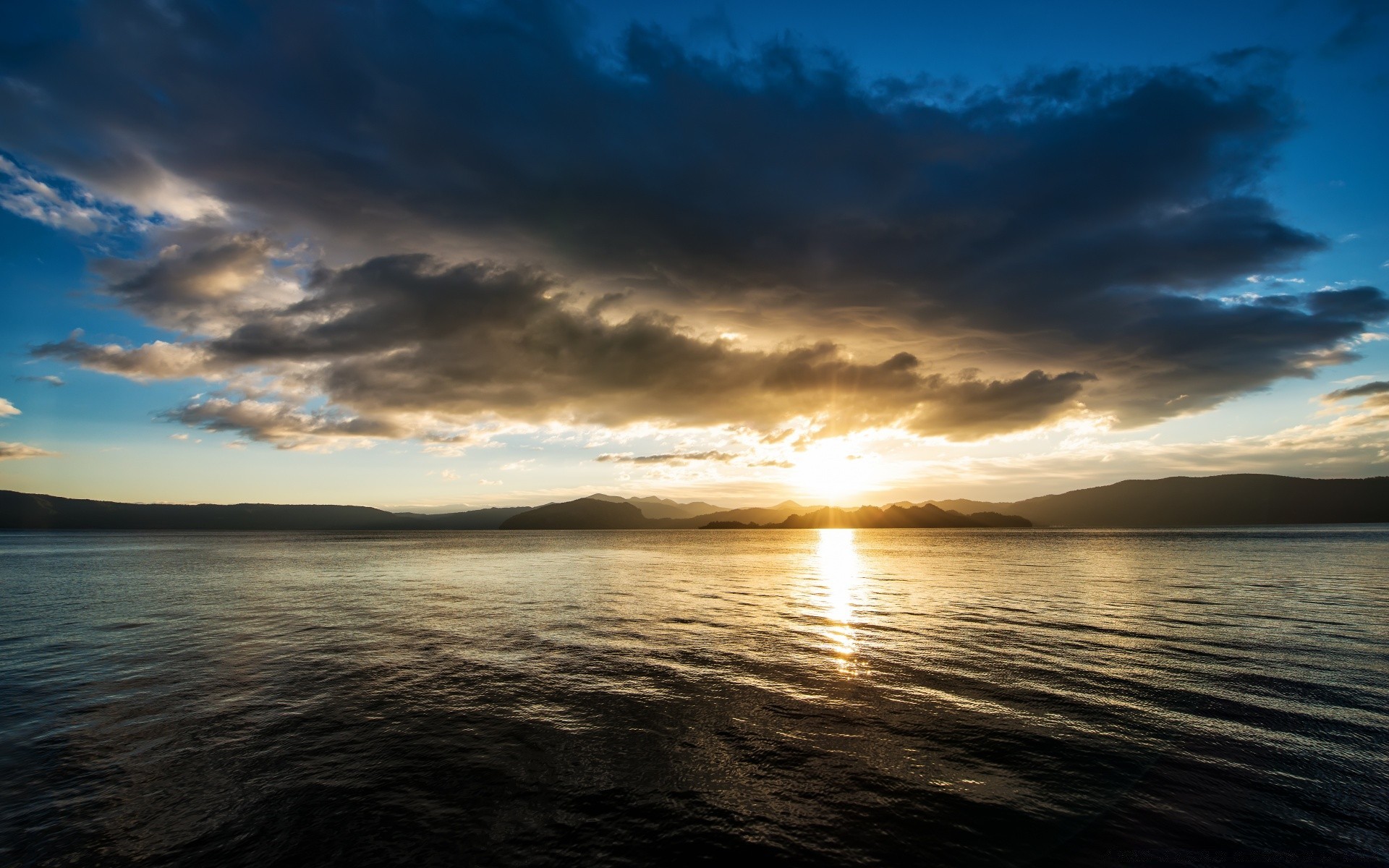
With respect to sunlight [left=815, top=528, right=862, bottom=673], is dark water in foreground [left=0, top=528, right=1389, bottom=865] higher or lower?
higher

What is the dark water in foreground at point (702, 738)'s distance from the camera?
1054 centimetres

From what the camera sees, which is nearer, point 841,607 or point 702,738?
point 702,738

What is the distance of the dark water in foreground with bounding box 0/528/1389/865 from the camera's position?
10.5m

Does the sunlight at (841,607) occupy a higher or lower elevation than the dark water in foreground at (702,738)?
lower

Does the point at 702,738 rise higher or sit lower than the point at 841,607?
higher

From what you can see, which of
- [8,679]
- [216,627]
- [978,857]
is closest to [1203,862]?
[978,857]

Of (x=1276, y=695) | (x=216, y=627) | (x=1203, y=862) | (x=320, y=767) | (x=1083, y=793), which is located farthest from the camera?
(x=216, y=627)

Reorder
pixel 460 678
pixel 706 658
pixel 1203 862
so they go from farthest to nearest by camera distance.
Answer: pixel 706 658, pixel 460 678, pixel 1203 862

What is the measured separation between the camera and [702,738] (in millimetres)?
15266

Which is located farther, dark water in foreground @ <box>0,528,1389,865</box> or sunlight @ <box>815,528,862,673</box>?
sunlight @ <box>815,528,862,673</box>

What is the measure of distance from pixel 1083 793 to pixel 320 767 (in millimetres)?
16803

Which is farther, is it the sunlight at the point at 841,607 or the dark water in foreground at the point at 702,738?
the sunlight at the point at 841,607

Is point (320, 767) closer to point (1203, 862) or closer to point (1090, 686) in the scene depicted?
point (1203, 862)

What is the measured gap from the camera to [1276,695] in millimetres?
18531
